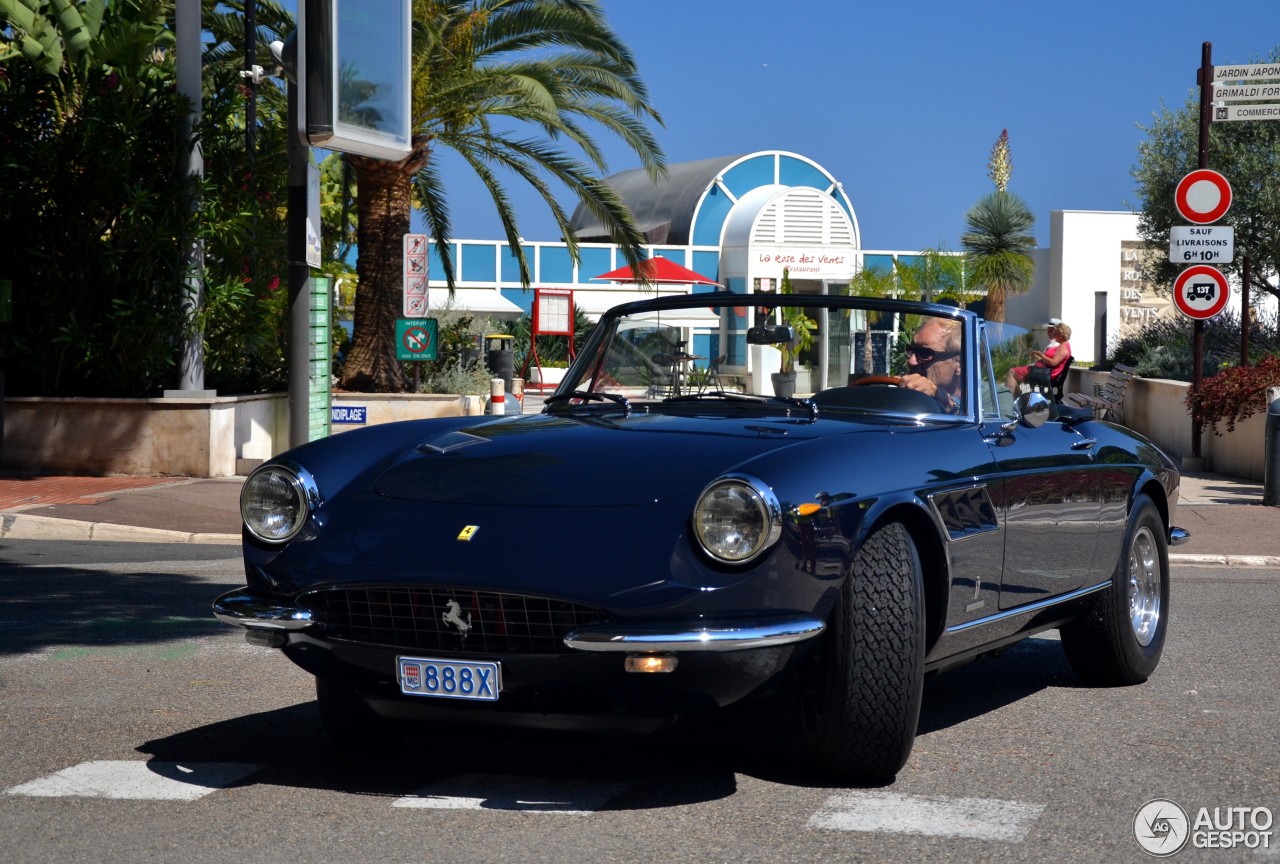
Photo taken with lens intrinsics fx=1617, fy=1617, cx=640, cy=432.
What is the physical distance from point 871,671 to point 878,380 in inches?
68.5

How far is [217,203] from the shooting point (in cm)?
1565

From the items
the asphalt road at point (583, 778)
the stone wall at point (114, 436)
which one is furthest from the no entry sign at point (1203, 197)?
the asphalt road at point (583, 778)

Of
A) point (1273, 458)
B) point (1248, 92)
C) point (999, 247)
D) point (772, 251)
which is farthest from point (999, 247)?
point (1273, 458)

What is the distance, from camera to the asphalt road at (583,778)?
4.07 m

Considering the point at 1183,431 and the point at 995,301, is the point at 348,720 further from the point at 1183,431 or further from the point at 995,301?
the point at 995,301

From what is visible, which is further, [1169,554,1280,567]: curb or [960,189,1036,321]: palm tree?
[960,189,1036,321]: palm tree

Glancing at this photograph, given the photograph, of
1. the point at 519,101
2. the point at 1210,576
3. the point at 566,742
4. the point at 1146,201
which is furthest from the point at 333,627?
the point at 1146,201

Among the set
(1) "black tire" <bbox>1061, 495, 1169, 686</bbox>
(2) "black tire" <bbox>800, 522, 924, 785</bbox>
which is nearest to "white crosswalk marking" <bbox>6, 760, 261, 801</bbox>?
(2) "black tire" <bbox>800, 522, 924, 785</bbox>

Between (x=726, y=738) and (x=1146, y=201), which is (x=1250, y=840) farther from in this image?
(x=1146, y=201)

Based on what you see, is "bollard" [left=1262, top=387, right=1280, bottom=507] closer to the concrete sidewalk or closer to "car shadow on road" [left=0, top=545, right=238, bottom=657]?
the concrete sidewalk

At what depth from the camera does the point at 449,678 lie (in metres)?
4.29

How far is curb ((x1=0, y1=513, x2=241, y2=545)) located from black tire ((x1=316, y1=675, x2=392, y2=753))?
7517 mm

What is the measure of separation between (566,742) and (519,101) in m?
18.5

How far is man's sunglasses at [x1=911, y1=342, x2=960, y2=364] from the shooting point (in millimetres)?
5749
